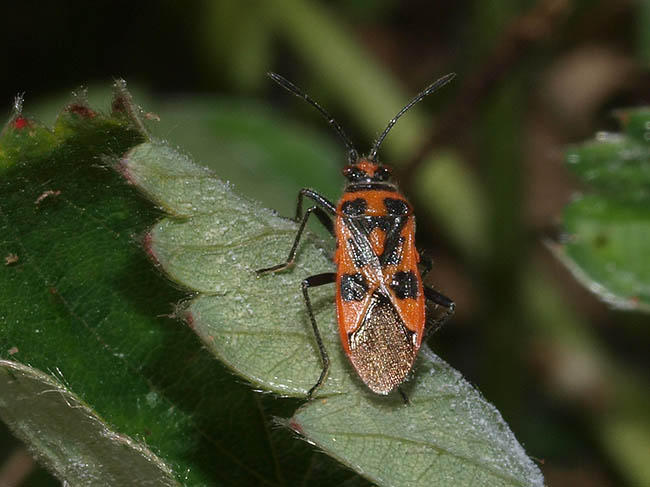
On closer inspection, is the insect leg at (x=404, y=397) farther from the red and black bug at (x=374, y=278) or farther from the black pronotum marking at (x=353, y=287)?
the black pronotum marking at (x=353, y=287)

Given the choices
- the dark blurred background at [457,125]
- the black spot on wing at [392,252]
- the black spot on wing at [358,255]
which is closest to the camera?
the black spot on wing at [358,255]

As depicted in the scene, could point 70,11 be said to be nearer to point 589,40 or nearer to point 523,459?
point 589,40

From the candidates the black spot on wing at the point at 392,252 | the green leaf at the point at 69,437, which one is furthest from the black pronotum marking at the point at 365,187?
the green leaf at the point at 69,437

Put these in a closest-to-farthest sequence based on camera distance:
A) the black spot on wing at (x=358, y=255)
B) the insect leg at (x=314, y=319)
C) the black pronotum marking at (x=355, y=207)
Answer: the insect leg at (x=314, y=319)
the black spot on wing at (x=358, y=255)
the black pronotum marking at (x=355, y=207)

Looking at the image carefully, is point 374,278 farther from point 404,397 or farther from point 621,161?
point 621,161

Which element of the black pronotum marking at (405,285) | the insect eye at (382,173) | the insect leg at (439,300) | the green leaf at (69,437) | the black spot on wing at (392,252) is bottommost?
the insect leg at (439,300)

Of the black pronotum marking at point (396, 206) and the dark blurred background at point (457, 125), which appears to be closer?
the black pronotum marking at point (396, 206)
